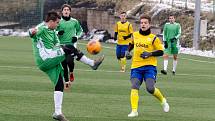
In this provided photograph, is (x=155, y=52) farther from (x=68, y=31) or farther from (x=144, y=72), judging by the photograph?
Answer: (x=68, y=31)

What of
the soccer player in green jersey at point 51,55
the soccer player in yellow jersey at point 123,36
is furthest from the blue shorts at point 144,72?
the soccer player in yellow jersey at point 123,36

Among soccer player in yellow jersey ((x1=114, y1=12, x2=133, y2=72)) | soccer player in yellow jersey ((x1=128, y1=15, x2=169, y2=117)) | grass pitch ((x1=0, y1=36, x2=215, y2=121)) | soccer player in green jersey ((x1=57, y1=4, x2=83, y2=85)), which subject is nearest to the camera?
grass pitch ((x1=0, y1=36, x2=215, y2=121))

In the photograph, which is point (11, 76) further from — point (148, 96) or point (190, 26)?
point (190, 26)

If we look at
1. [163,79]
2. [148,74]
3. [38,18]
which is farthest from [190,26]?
[148,74]

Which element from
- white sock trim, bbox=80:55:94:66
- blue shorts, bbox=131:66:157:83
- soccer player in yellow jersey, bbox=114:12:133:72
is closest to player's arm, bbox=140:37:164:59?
blue shorts, bbox=131:66:157:83

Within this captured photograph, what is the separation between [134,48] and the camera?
1280 centimetres

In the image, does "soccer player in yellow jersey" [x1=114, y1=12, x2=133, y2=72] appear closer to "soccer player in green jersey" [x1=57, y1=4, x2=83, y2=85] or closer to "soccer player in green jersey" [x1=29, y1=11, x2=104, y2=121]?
"soccer player in green jersey" [x1=57, y1=4, x2=83, y2=85]

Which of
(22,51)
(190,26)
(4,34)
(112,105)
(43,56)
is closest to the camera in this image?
(43,56)

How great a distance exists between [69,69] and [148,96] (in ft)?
8.59

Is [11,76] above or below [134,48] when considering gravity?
below

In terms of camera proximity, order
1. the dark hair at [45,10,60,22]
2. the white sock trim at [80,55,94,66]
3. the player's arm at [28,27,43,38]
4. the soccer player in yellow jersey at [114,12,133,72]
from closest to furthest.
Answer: the player's arm at [28,27,43,38] → the dark hair at [45,10,60,22] → the white sock trim at [80,55,94,66] → the soccer player in yellow jersey at [114,12,133,72]

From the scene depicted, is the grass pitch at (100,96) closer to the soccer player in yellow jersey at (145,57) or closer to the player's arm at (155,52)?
the soccer player in yellow jersey at (145,57)

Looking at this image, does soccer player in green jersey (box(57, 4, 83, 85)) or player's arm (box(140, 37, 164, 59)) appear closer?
player's arm (box(140, 37, 164, 59))

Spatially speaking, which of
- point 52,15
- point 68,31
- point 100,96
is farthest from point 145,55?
point 68,31
